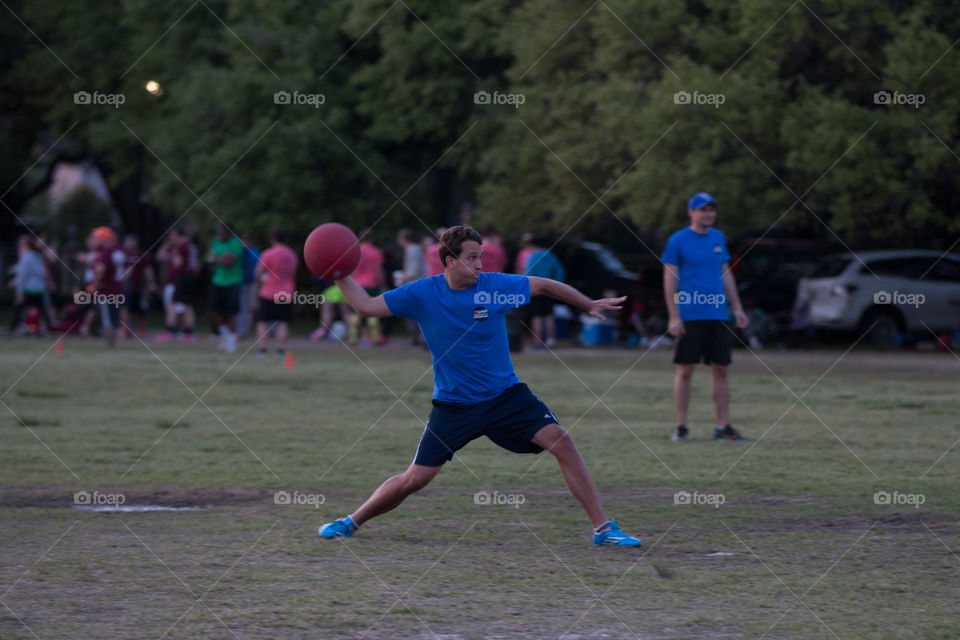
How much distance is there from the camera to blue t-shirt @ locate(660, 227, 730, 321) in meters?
11.9

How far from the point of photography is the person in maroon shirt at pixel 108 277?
2333 cm

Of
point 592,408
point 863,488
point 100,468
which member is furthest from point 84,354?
point 863,488

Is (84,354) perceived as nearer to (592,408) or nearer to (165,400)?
(165,400)

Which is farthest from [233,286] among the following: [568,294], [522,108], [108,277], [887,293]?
[568,294]

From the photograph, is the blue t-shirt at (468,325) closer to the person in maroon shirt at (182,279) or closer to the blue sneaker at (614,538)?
the blue sneaker at (614,538)

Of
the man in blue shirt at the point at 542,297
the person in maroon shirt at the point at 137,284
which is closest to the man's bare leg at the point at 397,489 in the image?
the man in blue shirt at the point at 542,297

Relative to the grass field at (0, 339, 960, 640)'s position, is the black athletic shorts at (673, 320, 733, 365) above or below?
above

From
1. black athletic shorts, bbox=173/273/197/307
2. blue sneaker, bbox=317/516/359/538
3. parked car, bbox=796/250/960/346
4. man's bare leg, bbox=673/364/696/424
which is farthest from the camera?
black athletic shorts, bbox=173/273/197/307

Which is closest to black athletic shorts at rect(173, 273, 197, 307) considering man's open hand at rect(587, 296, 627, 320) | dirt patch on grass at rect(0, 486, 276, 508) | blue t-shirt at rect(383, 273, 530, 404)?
dirt patch on grass at rect(0, 486, 276, 508)

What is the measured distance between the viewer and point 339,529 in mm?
7898

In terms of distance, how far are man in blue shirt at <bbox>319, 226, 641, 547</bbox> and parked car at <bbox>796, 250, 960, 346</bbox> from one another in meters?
18.3

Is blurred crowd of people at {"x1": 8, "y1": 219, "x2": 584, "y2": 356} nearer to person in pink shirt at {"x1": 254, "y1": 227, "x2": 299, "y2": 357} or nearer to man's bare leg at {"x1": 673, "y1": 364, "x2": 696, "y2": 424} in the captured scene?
person in pink shirt at {"x1": 254, "y1": 227, "x2": 299, "y2": 357}

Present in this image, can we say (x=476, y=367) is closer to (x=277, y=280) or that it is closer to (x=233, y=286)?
(x=277, y=280)

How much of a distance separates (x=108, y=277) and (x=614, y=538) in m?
17.7
